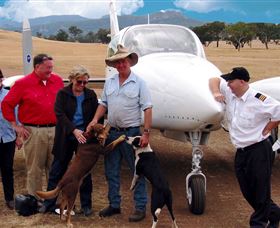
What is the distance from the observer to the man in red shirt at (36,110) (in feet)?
20.9

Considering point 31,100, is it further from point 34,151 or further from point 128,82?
point 128,82

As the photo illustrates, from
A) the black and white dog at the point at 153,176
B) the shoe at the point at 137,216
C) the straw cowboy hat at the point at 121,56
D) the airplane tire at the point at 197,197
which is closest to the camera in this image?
the black and white dog at the point at 153,176

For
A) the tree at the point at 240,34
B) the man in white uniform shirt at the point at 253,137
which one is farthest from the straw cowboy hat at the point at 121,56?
the tree at the point at 240,34

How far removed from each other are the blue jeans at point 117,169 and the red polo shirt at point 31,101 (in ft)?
2.71

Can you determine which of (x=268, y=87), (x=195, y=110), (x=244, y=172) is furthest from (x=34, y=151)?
(x=268, y=87)

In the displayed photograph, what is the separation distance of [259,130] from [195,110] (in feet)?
3.51

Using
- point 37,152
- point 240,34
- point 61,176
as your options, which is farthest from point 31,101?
point 240,34

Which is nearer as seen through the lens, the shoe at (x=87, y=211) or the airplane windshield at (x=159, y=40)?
the shoe at (x=87, y=211)

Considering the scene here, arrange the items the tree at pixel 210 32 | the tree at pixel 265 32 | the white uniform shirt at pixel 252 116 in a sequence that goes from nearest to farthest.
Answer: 1. the white uniform shirt at pixel 252 116
2. the tree at pixel 210 32
3. the tree at pixel 265 32

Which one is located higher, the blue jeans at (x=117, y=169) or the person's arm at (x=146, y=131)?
the person's arm at (x=146, y=131)

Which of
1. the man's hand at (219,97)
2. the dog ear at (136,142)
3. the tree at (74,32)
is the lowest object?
the tree at (74,32)

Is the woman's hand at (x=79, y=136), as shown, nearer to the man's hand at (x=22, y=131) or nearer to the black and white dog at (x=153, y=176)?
the black and white dog at (x=153, y=176)

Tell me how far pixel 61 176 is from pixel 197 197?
5.55 ft

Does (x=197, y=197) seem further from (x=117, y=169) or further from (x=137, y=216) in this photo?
(x=117, y=169)
